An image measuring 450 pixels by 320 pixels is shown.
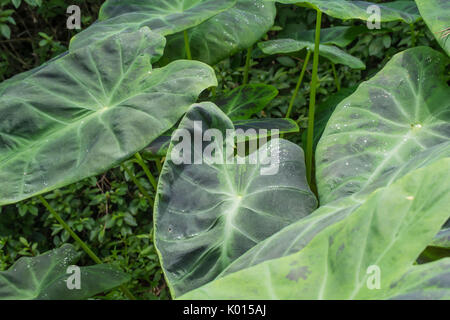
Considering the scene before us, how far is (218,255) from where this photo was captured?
103 centimetres

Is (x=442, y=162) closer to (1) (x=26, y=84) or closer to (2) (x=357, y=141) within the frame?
(2) (x=357, y=141)

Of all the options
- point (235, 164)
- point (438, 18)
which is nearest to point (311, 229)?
point (235, 164)

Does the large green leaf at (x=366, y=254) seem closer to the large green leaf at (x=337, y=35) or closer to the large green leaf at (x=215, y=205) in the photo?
the large green leaf at (x=215, y=205)

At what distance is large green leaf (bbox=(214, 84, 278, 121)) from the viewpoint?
171 cm

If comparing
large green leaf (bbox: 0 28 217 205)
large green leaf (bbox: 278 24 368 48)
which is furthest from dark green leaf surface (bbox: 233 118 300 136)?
large green leaf (bbox: 278 24 368 48)

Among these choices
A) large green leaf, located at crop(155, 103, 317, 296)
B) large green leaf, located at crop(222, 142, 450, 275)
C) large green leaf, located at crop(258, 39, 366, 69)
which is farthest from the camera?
large green leaf, located at crop(258, 39, 366, 69)

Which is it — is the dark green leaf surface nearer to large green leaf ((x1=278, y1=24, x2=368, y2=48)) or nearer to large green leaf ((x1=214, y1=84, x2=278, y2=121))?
large green leaf ((x1=214, y1=84, x2=278, y2=121))

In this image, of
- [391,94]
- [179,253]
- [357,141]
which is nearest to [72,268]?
[179,253]

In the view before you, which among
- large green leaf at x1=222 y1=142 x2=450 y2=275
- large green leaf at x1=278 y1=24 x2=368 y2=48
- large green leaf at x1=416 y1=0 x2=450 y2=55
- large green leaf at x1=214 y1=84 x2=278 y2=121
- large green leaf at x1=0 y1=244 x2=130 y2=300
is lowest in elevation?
large green leaf at x1=0 y1=244 x2=130 y2=300

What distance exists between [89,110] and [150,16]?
486 mm

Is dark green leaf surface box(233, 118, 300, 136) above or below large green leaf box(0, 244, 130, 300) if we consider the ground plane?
above

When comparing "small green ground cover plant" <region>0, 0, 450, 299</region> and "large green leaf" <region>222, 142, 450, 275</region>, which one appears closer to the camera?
"small green ground cover plant" <region>0, 0, 450, 299</region>

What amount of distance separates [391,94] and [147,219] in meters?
1.56

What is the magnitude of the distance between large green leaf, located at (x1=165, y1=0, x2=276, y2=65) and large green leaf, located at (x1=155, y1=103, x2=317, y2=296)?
0.63 meters
